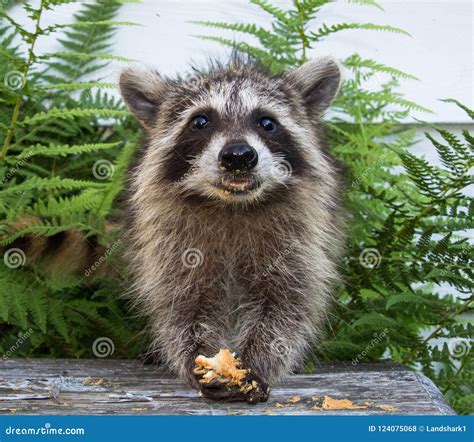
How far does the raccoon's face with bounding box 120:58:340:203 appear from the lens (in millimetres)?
3209

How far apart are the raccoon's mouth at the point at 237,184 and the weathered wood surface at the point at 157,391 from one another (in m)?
0.82

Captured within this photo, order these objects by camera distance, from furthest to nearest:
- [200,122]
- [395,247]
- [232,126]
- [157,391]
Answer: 1. [395,247]
2. [200,122]
3. [232,126]
4. [157,391]

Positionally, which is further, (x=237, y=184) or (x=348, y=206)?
(x=348, y=206)

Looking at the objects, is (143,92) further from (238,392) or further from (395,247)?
(238,392)

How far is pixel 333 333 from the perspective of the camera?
392 centimetres

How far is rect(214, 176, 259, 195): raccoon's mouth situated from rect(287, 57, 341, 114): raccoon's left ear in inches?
32.0

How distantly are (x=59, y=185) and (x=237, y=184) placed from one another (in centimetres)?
104


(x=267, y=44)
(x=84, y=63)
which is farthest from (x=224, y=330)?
(x=84, y=63)

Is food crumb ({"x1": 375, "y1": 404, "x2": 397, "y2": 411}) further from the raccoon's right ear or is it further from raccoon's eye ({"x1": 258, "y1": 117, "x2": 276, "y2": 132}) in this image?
the raccoon's right ear

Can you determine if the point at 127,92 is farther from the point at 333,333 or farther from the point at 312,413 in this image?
the point at 312,413

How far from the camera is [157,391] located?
3.04m

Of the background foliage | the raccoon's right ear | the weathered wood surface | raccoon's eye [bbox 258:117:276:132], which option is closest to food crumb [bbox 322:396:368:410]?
the weathered wood surface

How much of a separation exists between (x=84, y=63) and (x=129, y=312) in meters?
1.76

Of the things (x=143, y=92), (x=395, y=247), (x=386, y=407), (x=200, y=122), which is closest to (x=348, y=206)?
(x=395, y=247)
